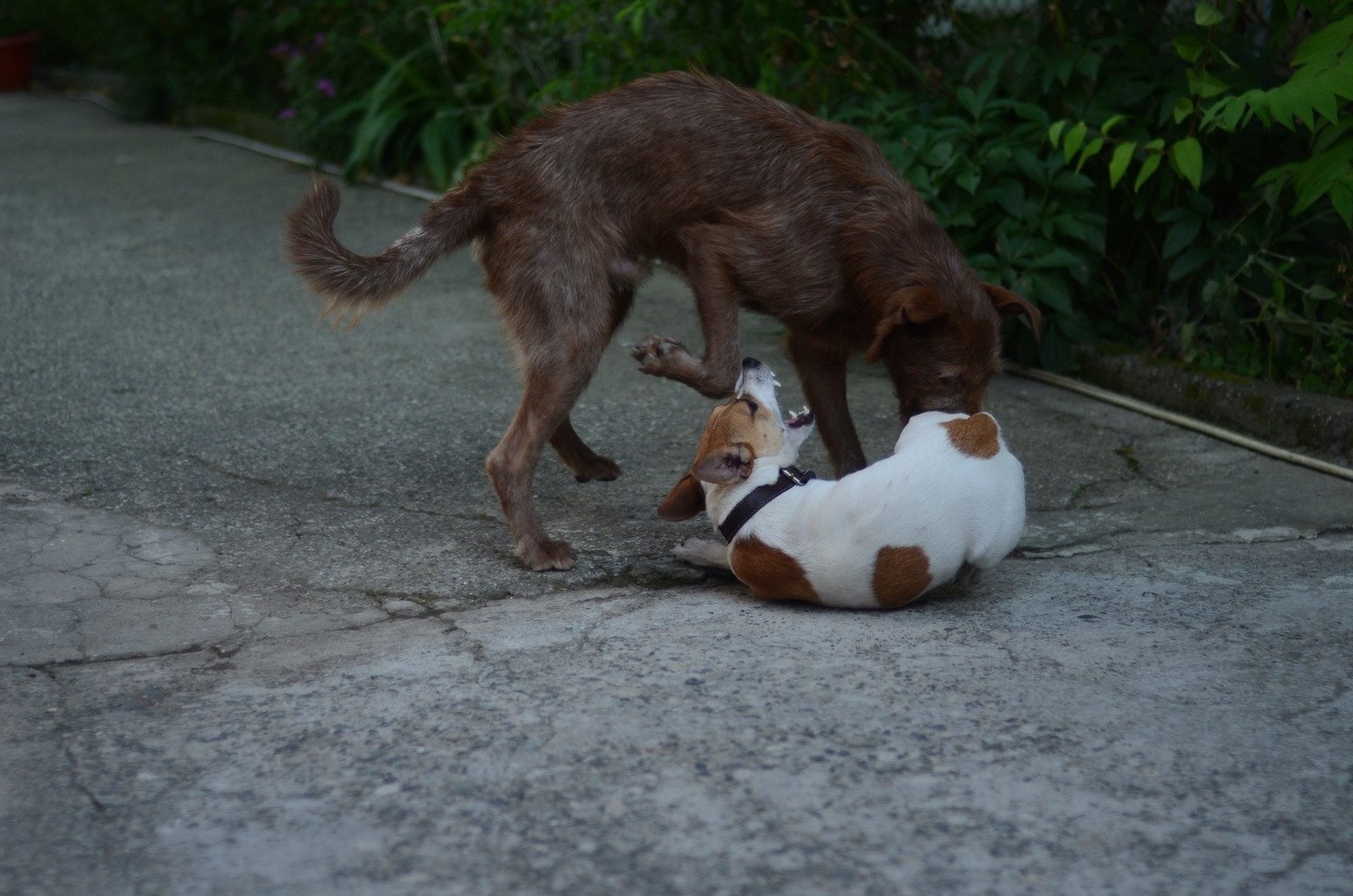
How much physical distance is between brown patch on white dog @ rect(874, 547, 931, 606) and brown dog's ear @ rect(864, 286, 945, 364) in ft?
2.61

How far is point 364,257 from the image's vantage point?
419 cm

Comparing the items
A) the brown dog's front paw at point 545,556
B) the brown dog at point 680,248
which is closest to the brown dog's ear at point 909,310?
the brown dog at point 680,248

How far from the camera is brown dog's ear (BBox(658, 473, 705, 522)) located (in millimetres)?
3838

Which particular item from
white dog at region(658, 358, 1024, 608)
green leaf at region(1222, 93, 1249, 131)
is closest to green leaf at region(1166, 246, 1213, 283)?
green leaf at region(1222, 93, 1249, 131)

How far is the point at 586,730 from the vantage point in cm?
290

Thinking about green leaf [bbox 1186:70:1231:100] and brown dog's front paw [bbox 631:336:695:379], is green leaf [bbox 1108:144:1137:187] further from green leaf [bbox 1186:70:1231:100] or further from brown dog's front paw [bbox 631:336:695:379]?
brown dog's front paw [bbox 631:336:695:379]

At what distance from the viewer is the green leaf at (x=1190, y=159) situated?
503 cm

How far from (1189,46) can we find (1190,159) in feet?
1.49

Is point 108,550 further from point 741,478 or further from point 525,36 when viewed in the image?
point 525,36

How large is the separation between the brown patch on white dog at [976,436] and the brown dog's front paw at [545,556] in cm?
112

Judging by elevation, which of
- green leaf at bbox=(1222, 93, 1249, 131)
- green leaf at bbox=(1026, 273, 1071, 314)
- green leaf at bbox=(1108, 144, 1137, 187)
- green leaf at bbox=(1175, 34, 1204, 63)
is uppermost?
green leaf at bbox=(1175, 34, 1204, 63)

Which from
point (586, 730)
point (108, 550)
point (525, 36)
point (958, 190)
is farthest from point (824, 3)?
point (586, 730)

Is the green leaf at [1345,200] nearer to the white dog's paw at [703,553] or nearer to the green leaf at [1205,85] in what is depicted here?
the green leaf at [1205,85]

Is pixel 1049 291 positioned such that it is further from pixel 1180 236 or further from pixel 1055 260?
pixel 1180 236
